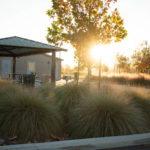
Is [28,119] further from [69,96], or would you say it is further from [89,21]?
[89,21]

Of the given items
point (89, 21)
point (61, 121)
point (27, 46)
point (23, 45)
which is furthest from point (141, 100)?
point (89, 21)

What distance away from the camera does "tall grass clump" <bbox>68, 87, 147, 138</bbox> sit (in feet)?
11.2

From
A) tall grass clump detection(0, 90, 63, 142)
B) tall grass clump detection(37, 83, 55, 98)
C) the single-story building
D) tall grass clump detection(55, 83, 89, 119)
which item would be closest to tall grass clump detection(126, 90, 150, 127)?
tall grass clump detection(55, 83, 89, 119)

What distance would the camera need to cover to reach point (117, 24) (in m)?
12.5

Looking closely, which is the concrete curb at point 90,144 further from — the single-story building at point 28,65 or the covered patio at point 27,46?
the single-story building at point 28,65

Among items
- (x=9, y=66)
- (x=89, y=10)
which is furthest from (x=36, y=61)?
(x=89, y=10)

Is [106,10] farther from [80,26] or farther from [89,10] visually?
[80,26]

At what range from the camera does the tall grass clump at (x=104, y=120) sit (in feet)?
11.2

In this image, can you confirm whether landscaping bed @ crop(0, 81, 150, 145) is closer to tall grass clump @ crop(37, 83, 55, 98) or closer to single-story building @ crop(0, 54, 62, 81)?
tall grass clump @ crop(37, 83, 55, 98)

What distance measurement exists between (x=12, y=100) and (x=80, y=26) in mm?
10166

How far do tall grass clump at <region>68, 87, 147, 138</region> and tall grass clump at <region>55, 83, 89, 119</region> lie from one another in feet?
1.87

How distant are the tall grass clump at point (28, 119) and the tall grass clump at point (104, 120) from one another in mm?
434

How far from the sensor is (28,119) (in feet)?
11.1

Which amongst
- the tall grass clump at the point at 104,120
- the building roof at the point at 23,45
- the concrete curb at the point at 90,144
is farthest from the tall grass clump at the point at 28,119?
the building roof at the point at 23,45
